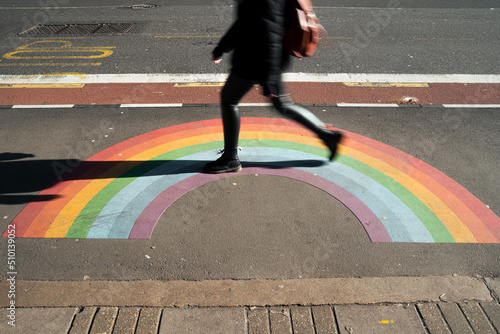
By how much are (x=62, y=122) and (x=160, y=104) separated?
135 centimetres

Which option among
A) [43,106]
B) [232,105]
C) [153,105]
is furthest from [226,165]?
[43,106]

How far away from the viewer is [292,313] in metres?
2.83

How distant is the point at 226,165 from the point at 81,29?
7.24 meters

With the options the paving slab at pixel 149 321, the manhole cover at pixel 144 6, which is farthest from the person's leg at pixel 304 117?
the manhole cover at pixel 144 6

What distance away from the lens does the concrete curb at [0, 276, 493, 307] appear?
2.91m

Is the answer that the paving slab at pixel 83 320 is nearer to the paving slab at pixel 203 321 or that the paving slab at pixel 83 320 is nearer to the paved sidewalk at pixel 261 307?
the paved sidewalk at pixel 261 307

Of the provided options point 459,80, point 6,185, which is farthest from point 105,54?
point 459,80

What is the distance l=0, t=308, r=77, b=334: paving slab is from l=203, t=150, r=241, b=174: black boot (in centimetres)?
201

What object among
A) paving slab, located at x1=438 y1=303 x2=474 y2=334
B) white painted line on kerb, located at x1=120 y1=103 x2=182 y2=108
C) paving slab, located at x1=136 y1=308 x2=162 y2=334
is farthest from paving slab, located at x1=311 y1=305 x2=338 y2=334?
white painted line on kerb, located at x1=120 y1=103 x2=182 y2=108

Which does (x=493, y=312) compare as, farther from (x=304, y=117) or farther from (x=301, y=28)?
(x=301, y=28)

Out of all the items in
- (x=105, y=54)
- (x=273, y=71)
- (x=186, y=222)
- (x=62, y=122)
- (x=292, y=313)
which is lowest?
(x=105, y=54)

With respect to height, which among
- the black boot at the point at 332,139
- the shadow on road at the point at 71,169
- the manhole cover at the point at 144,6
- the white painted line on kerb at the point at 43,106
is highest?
the black boot at the point at 332,139

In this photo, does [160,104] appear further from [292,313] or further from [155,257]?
[292,313]

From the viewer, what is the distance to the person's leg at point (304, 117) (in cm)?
379
